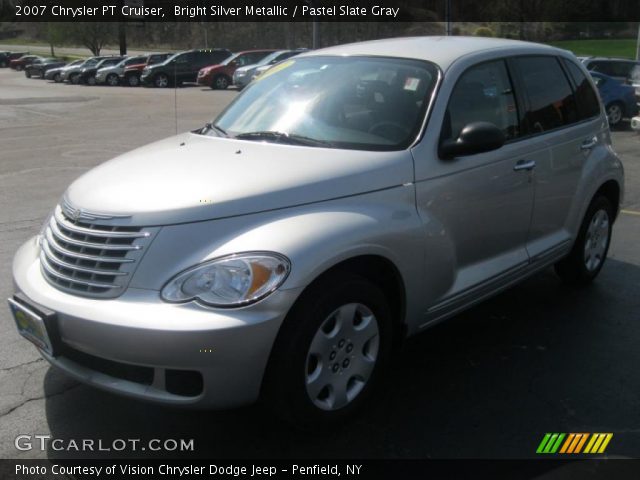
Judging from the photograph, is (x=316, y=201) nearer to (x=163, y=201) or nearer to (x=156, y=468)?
(x=163, y=201)

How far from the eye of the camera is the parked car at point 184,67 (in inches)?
1449

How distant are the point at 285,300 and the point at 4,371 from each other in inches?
80.4

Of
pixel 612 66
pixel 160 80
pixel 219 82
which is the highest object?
pixel 612 66

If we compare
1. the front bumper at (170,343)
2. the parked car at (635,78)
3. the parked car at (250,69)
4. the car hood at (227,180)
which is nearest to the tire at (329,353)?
the front bumper at (170,343)

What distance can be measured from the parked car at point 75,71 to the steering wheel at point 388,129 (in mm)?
40848

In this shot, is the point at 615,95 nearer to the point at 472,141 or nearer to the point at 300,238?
the point at 472,141

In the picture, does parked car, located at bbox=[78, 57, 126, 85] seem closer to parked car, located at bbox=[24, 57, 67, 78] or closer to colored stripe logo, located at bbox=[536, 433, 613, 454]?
parked car, located at bbox=[24, 57, 67, 78]

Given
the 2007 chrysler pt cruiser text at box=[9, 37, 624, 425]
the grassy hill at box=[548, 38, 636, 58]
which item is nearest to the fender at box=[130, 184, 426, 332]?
the 2007 chrysler pt cruiser text at box=[9, 37, 624, 425]

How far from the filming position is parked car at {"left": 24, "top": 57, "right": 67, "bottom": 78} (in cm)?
4603

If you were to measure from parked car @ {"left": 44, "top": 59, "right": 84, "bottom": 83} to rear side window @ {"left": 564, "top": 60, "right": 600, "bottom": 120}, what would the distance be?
1613 inches

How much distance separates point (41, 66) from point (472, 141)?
47931 mm

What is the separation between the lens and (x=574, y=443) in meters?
3.40

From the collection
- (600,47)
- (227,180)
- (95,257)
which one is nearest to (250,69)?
(227,180)

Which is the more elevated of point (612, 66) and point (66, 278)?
point (66, 278)
